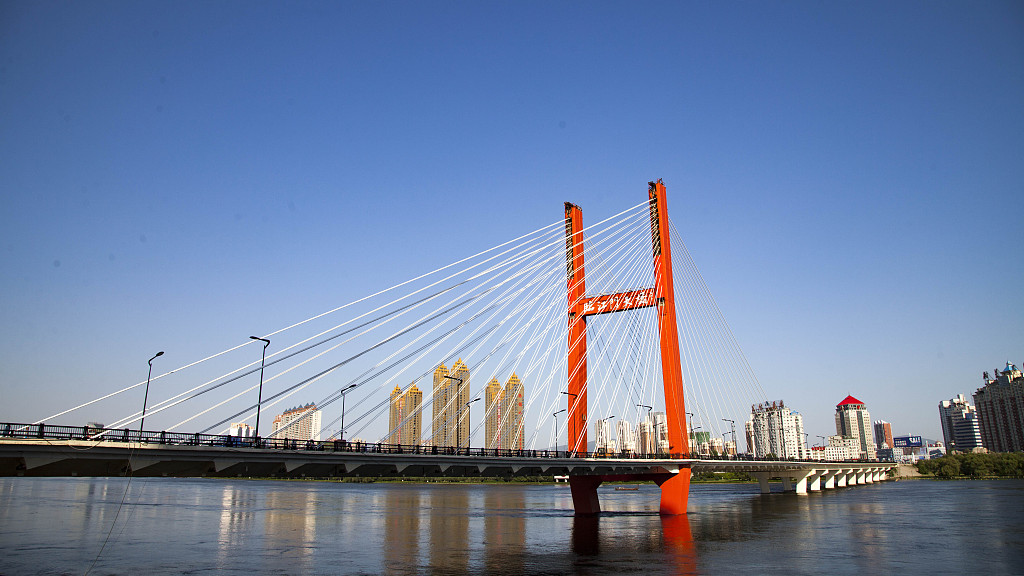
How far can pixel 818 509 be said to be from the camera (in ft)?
205

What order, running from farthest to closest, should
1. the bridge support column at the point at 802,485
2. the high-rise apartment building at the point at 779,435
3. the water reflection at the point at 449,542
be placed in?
the high-rise apartment building at the point at 779,435 < the bridge support column at the point at 802,485 < the water reflection at the point at 449,542

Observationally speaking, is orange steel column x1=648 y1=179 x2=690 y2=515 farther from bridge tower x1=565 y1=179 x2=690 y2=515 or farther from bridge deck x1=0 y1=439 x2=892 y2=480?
bridge deck x1=0 y1=439 x2=892 y2=480

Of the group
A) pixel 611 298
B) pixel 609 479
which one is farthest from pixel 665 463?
pixel 611 298

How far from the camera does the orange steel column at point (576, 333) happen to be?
40906 millimetres

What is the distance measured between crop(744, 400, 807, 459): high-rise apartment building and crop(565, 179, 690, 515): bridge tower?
13362 cm

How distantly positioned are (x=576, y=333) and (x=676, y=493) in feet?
48.6

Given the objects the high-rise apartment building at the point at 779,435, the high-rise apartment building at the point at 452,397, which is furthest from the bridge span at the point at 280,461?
the high-rise apartment building at the point at 779,435

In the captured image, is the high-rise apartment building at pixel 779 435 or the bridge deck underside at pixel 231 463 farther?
the high-rise apartment building at pixel 779 435

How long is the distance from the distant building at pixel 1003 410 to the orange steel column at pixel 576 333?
156m

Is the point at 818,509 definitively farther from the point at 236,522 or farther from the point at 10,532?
the point at 10,532

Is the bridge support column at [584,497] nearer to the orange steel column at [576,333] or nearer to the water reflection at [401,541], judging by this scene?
the orange steel column at [576,333]

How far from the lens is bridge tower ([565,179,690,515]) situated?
41.1 meters

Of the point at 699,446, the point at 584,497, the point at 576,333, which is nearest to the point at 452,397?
the point at 584,497

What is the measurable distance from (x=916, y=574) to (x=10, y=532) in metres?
49.6
